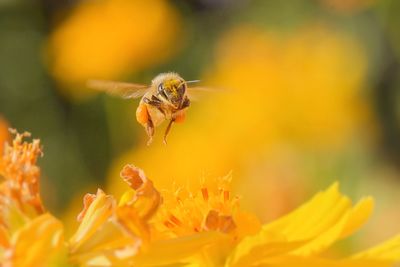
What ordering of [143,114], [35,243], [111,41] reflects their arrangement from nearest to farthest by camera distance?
[35,243] → [143,114] → [111,41]

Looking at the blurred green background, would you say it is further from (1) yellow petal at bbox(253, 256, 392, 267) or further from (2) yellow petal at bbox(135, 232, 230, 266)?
(2) yellow petal at bbox(135, 232, 230, 266)

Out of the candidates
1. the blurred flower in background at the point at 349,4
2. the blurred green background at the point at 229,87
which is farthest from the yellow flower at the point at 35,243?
the blurred flower in background at the point at 349,4

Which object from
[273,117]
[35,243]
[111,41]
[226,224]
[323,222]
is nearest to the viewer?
[35,243]

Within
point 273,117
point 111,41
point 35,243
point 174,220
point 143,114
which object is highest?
point 111,41

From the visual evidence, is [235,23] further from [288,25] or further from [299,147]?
[299,147]

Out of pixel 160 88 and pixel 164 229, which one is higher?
pixel 160 88

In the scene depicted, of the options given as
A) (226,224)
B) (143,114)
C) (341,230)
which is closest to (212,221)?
(226,224)

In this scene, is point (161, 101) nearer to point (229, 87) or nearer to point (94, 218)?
point (94, 218)

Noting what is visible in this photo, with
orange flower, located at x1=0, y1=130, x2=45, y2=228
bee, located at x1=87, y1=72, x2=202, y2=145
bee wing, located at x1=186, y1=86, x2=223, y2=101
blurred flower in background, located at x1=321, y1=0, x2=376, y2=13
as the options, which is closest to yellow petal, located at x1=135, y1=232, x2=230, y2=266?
orange flower, located at x1=0, y1=130, x2=45, y2=228
